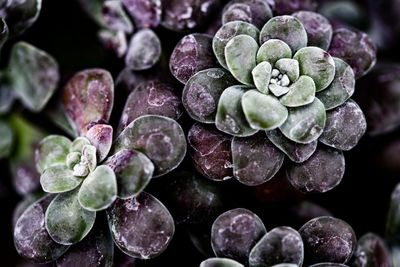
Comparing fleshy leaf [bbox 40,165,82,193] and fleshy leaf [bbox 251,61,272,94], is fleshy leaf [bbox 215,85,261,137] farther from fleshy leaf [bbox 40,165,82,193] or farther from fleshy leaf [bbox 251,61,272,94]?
fleshy leaf [bbox 40,165,82,193]

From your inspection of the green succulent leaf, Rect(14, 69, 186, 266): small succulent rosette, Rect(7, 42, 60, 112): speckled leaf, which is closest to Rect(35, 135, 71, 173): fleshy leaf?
Rect(14, 69, 186, 266): small succulent rosette

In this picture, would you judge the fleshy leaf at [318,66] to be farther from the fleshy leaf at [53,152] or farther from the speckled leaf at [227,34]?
the fleshy leaf at [53,152]

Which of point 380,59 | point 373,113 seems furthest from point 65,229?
point 380,59

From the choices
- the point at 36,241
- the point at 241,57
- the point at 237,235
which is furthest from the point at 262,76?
the point at 36,241

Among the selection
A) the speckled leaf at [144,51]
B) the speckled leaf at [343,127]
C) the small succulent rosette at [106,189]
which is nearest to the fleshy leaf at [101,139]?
the small succulent rosette at [106,189]

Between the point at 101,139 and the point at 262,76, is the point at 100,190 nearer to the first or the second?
the point at 101,139

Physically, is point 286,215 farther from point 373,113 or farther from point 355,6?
point 355,6
